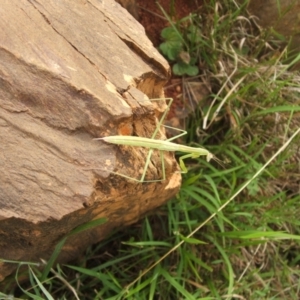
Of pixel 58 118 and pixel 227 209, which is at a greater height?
pixel 58 118

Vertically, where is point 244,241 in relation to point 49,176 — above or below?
below

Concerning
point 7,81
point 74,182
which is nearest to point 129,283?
point 74,182

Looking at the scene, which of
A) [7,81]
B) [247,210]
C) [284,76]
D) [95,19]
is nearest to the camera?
[7,81]

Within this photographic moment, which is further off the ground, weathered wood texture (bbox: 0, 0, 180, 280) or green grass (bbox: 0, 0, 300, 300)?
weathered wood texture (bbox: 0, 0, 180, 280)

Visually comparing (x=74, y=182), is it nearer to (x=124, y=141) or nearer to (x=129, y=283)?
(x=124, y=141)

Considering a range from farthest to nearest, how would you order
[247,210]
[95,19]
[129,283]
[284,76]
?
[284,76] < [247,210] < [129,283] < [95,19]
